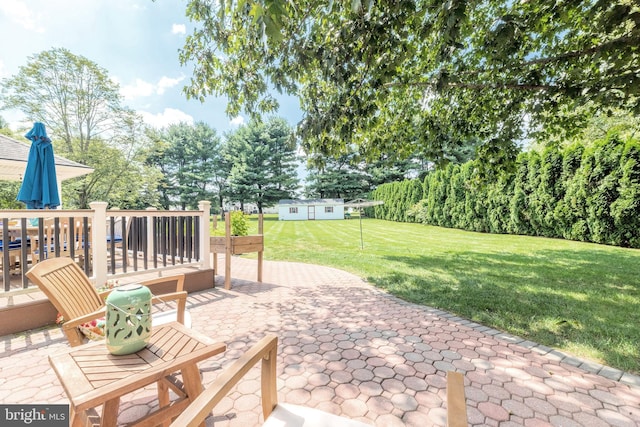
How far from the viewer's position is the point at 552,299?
165 inches

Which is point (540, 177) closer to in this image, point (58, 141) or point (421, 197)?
point (421, 197)

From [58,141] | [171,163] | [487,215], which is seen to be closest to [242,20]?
[487,215]

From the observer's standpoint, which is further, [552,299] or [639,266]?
[639,266]

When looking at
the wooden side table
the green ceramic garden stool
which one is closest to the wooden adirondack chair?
the wooden side table

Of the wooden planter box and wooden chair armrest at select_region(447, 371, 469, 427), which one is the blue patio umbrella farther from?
wooden chair armrest at select_region(447, 371, 469, 427)

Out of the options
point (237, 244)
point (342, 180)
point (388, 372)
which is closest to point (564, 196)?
point (388, 372)

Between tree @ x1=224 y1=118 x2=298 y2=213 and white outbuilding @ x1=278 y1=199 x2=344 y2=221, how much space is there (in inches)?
79.6

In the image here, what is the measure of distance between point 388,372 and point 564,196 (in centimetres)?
1149

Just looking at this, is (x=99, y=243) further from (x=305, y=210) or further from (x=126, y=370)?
(x=305, y=210)

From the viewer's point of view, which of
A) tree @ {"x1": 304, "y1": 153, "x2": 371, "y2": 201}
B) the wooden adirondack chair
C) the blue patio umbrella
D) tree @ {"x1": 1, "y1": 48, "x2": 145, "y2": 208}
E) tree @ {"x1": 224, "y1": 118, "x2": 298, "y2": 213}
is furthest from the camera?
tree @ {"x1": 304, "y1": 153, "x2": 371, "y2": 201}

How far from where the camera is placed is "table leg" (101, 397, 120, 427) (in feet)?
4.01

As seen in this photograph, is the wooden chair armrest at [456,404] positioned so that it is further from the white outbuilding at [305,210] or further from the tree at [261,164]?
the tree at [261,164]

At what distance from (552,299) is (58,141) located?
23955mm


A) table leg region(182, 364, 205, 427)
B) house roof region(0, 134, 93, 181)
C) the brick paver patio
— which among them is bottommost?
the brick paver patio
